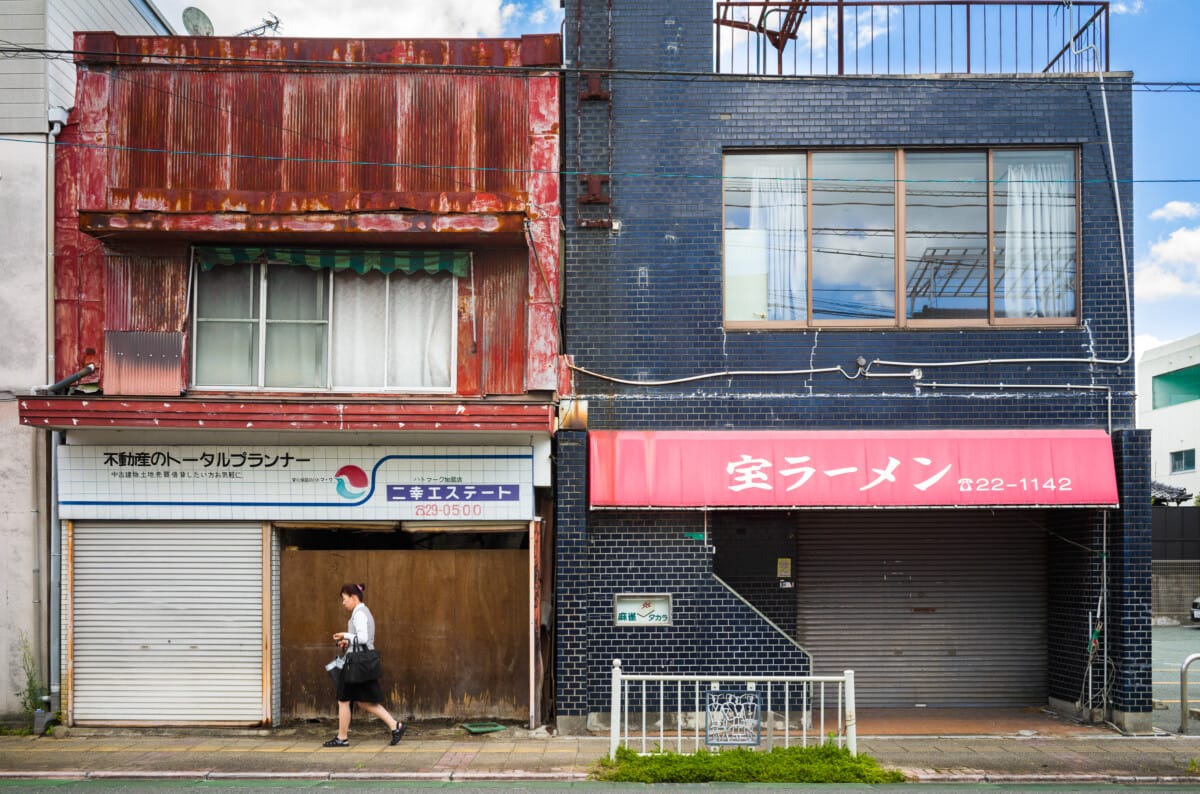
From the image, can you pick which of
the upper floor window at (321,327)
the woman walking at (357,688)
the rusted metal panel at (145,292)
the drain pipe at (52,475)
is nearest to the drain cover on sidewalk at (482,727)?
the woman walking at (357,688)

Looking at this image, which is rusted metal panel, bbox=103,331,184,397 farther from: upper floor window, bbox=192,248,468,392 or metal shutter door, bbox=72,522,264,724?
metal shutter door, bbox=72,522,264,724

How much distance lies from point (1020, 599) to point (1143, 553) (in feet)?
6.06

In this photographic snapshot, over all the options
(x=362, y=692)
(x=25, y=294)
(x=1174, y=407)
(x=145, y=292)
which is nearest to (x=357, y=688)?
(x=362, y=692)

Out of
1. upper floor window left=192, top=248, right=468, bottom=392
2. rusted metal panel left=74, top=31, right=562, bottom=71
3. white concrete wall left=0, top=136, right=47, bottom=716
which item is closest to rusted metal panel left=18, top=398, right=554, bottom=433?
white concrete wall left=0, top=136, right=47, bottom=716

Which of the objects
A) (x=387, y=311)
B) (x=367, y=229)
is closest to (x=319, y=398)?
(x=387, y=311)

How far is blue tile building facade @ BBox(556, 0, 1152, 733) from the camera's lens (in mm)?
12117

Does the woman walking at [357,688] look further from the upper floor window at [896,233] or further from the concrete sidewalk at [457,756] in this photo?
the upper floor window at [896,233]

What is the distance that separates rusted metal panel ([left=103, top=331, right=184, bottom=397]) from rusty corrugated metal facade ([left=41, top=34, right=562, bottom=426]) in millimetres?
41

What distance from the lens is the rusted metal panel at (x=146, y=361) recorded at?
12.2m

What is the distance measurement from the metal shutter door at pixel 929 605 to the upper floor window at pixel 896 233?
2911 millimetres

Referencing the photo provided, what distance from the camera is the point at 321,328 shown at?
12.6 m

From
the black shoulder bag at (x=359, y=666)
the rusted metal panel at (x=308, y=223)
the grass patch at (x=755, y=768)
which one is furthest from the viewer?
the rusted metal panel at (x=308, y=223)

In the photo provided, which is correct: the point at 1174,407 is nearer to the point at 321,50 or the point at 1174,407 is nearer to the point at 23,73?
the point at 321,50

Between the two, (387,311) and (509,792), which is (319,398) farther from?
(509,792)
